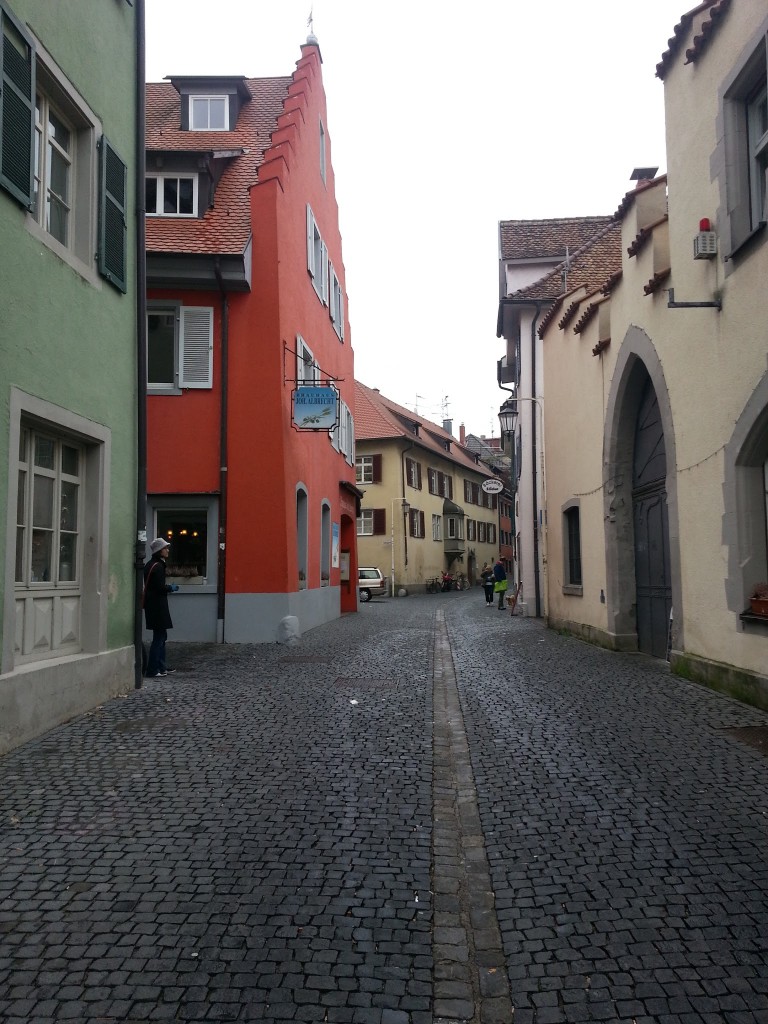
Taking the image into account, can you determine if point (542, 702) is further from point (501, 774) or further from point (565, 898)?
point (565, 898)

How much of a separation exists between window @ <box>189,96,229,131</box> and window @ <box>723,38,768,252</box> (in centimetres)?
1335

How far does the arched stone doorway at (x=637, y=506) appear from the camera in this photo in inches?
446

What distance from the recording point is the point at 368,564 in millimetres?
43062

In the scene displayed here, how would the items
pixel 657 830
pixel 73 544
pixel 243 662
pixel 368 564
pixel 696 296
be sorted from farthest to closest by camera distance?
pixel 368 564
pixel 243 662
pixel 696 296
pixel 73 544
pixel 657 830

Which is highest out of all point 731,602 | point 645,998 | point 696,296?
point 696,296

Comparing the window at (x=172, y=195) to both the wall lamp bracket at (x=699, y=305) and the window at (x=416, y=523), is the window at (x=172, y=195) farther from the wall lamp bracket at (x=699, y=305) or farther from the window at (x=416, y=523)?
the window at (x=416, y=523)

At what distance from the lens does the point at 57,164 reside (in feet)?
26.7

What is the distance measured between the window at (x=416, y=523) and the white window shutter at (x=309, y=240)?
84.9 ft

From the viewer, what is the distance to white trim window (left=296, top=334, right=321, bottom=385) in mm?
16125

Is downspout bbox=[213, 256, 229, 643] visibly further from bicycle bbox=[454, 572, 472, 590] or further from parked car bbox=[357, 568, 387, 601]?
bicycle bbox=[454, 572, 472, 590]

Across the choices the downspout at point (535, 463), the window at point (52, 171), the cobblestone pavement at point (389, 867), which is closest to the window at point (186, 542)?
the cobblestone pavement at point (389, 867)

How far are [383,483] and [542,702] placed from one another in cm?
3494

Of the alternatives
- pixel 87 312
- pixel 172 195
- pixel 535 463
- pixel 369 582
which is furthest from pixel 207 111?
pixel 369 582

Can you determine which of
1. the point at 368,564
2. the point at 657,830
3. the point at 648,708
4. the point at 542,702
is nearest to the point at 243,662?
the point at 542,702
